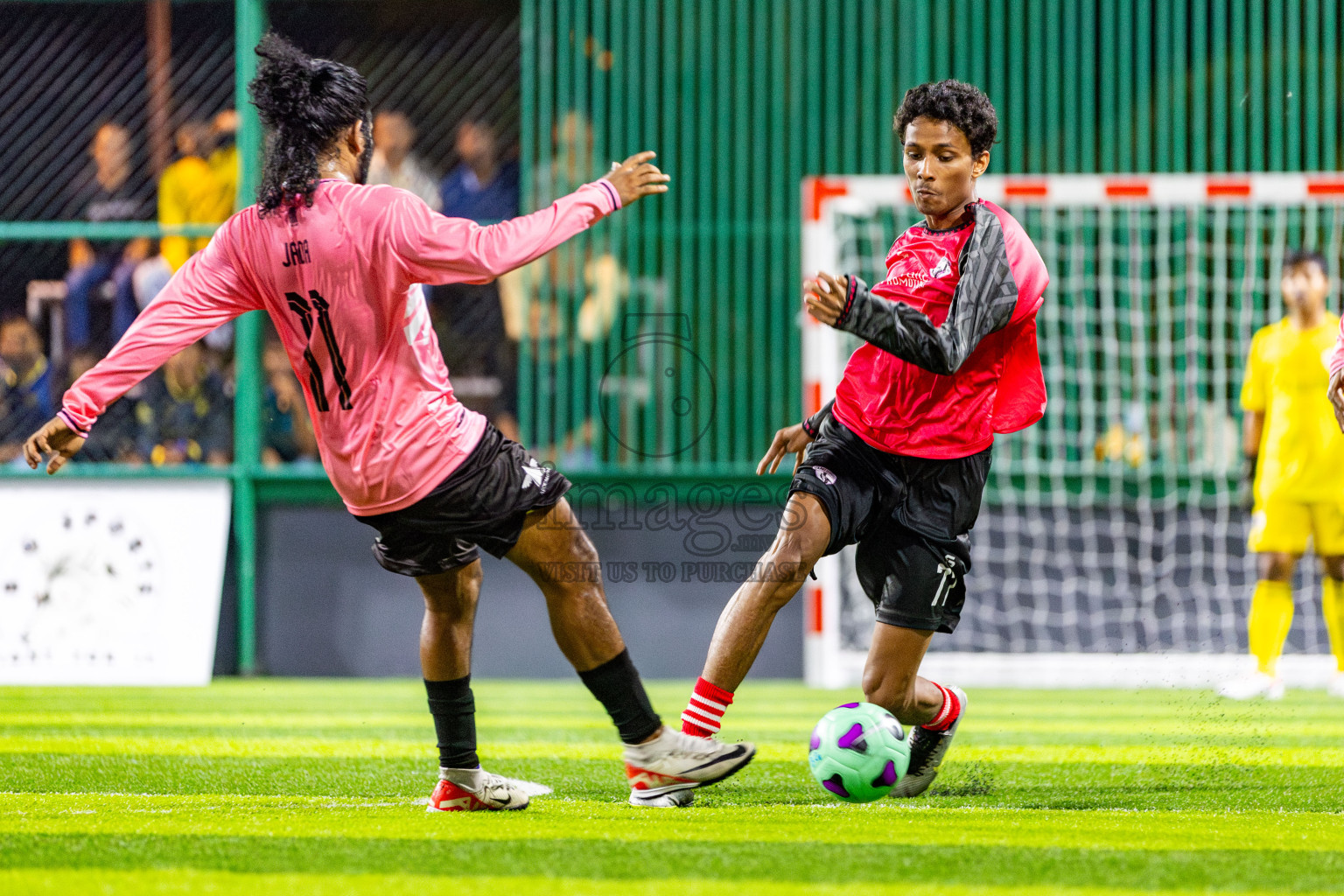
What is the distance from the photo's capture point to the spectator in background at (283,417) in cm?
1040

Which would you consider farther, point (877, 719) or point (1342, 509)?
point (1342, 509)

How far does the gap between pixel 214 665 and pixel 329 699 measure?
2.01 metres

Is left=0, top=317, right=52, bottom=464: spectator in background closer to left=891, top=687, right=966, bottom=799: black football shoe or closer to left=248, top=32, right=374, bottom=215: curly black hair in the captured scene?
left=248, top=32, right=374, bottom=215: curly black hair

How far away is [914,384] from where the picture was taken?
4.25 meters

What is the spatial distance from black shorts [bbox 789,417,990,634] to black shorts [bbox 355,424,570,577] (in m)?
0.76

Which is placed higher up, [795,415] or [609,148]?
[609,148]

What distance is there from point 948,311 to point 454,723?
1.76m

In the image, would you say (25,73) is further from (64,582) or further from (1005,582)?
(1005,582)

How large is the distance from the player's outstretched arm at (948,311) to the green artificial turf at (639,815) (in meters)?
1.20

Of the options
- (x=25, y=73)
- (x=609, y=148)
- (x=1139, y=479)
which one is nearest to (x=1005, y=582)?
(x=1139, y=479)

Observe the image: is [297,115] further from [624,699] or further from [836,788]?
[836,788]

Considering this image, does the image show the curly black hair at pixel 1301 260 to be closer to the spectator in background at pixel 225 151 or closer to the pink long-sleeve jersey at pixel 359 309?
the pink long-sleeve jersey at pixel 359 309

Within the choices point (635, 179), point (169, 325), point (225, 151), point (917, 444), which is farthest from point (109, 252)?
point (917, 444)

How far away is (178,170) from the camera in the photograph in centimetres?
1057
